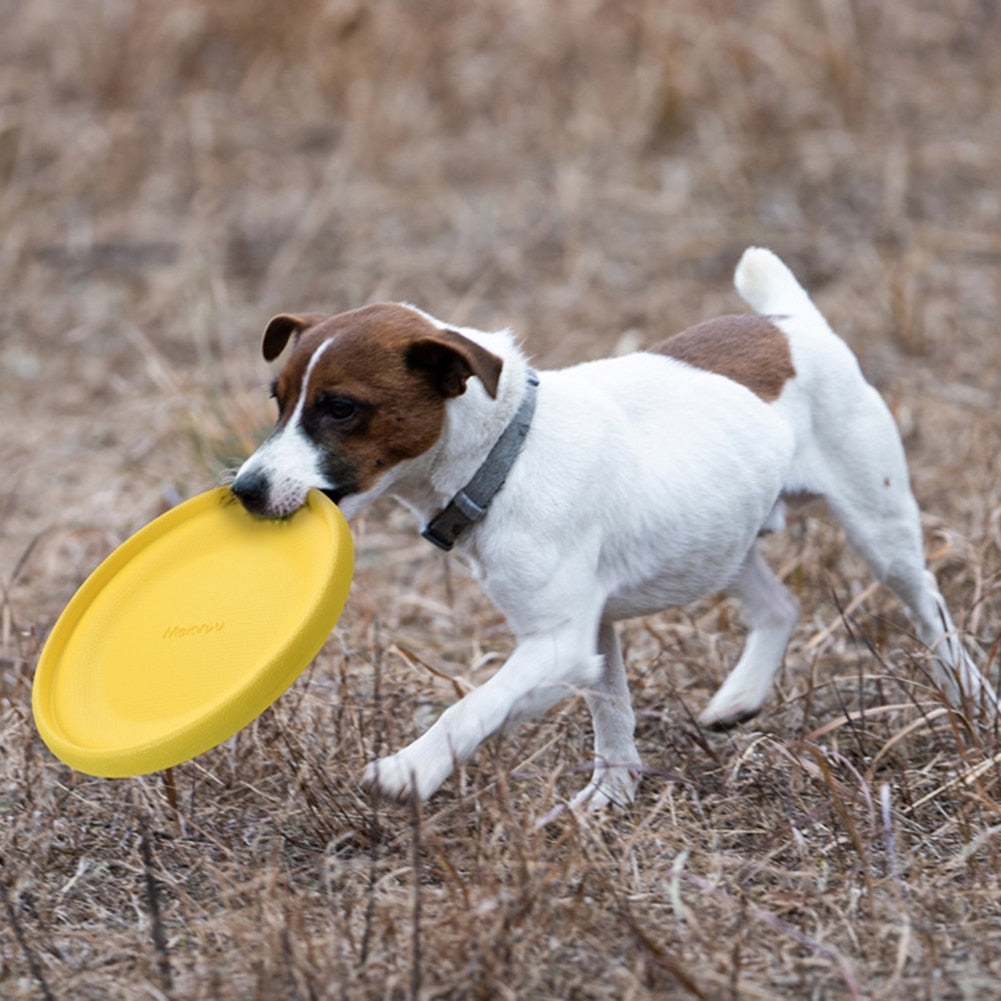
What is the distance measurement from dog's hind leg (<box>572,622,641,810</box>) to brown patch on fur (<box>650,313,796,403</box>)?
768mm

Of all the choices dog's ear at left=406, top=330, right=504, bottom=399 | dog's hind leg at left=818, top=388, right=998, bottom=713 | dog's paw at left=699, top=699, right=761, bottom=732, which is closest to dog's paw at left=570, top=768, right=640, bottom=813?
dog's paw at left=699, top=699, right=761, bottom=732

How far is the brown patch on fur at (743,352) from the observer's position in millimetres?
4082

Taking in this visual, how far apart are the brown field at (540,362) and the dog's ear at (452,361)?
87cm

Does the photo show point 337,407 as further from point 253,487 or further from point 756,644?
point 756,644

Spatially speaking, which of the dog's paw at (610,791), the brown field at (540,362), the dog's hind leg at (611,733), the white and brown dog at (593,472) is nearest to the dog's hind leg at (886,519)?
the white and brown dog at (593,472)

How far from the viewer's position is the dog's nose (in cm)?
337

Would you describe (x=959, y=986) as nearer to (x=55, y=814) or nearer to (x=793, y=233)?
(x=55, y=814)

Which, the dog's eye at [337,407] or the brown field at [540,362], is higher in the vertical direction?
the dog's eye at [337,407]

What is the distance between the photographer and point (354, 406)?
11.2ft

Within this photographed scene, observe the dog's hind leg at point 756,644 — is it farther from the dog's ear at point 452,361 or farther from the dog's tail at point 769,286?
the dog's ear at point 452,361

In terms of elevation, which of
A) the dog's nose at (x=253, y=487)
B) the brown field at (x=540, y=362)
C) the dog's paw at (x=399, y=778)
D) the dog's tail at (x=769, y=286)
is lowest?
the brown field at (x=540, y=362)

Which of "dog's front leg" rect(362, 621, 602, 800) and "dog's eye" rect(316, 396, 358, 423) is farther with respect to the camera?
"dog's eye" rect(316, 396, 358, 423)

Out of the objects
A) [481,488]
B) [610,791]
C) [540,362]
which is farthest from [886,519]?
[540,362]

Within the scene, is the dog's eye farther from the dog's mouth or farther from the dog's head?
the dog's mouth
